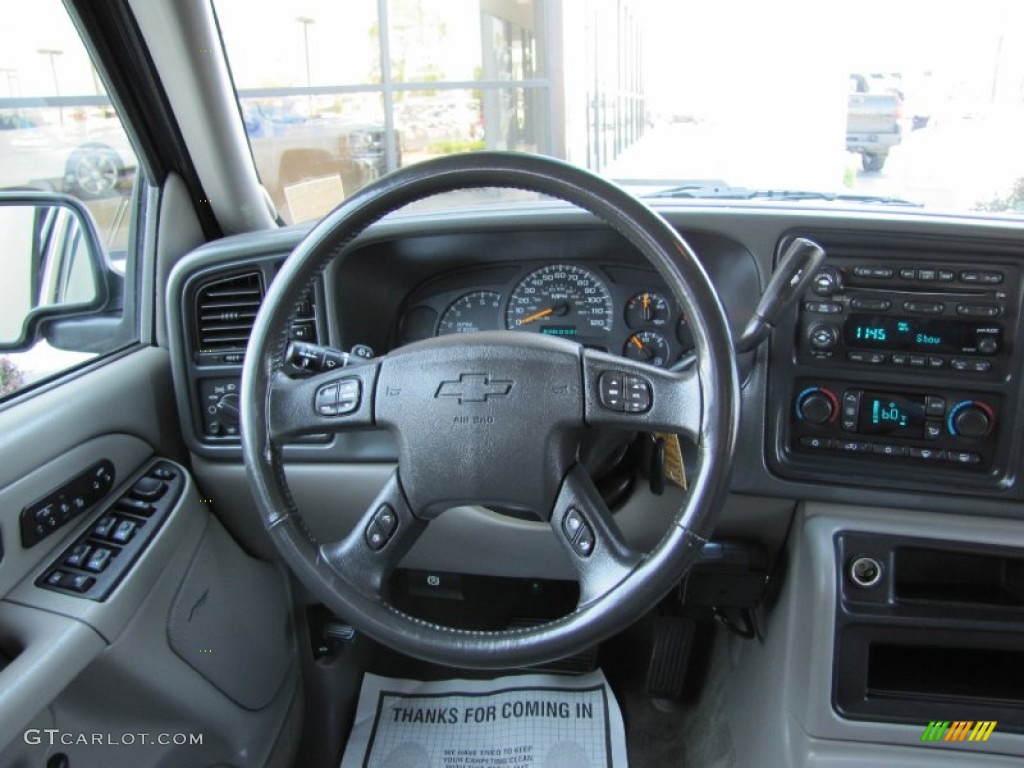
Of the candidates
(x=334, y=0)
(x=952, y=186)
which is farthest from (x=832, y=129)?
(x=334, y=0)

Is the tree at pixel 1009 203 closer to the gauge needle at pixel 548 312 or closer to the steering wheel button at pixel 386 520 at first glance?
the gauge needle at pixel 548 312

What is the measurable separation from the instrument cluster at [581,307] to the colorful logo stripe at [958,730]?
2.43ft

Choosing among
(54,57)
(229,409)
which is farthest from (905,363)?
(54,57)

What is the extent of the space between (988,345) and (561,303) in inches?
28.0

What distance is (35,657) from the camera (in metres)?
1.19

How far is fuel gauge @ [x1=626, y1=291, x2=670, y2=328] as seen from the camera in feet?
4.99

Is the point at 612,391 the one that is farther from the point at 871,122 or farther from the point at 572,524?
the point at 871,122

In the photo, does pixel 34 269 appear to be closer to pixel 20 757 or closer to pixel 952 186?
pixel 20 757

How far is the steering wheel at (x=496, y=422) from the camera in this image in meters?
0.97

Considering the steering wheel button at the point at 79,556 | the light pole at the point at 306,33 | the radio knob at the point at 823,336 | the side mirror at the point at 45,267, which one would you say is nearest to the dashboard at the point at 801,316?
the radio knob at the point at 823,336

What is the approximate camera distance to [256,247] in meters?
1.61

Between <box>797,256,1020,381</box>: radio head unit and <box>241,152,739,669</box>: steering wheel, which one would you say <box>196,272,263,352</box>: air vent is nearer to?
<box>241,152,739,669</box>: steering wheel

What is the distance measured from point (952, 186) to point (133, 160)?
1609 millimetres

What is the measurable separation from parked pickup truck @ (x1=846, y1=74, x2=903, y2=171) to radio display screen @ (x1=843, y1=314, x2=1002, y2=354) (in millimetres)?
374
